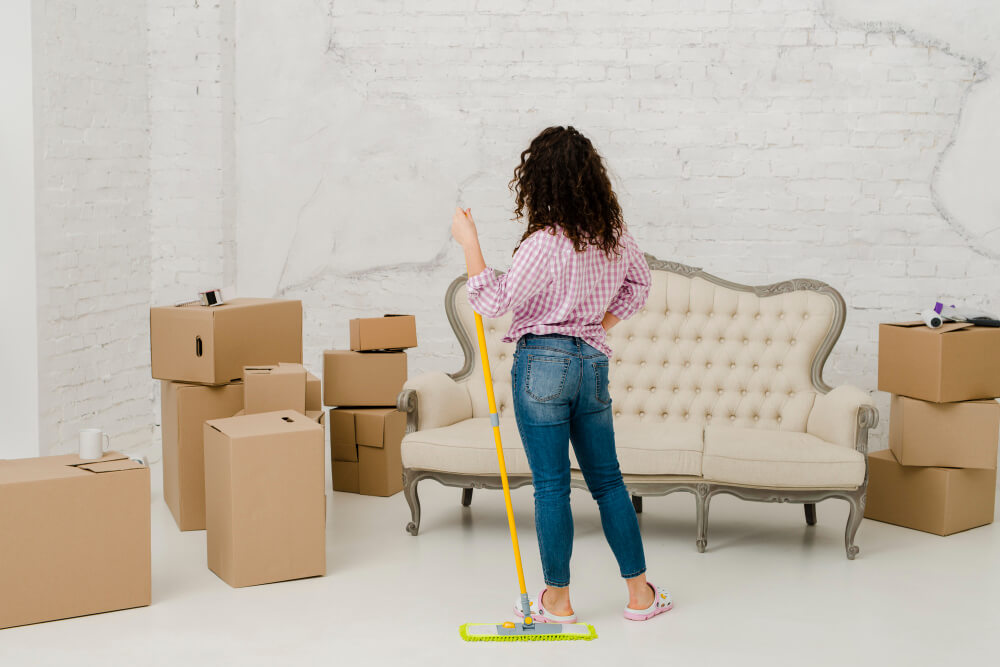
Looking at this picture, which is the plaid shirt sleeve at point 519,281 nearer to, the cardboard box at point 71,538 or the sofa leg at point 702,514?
the cardboard box at point 71,538

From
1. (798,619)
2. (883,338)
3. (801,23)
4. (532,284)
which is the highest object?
(801,23)

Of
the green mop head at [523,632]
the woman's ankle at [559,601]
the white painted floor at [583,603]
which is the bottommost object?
the white painted floor at [583,603]

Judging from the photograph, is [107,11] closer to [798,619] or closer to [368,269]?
[368,269]

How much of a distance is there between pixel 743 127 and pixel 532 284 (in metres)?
2.52

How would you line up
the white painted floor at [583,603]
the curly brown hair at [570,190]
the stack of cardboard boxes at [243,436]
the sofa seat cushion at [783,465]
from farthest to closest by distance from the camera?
the sofa seat cushion at [783,465], the stack of cardboard boxes at [243,436], the white painted floor at [583,603], the curly brown hair at [570,190]

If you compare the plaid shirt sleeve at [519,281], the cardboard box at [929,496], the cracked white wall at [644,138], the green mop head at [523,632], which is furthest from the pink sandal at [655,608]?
the cracked white wall at [644,138]

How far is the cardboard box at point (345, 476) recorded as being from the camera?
4348 mm

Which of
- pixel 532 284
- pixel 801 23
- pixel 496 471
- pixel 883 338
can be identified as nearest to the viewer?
pixel 532 284

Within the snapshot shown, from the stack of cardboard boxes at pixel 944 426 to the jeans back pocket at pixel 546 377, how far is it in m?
1.82

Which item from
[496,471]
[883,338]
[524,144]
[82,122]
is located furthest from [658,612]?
[82,122]

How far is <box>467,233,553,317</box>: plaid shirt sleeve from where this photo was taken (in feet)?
8.52

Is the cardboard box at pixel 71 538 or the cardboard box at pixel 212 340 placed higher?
the cardboard box at pixel 212 340

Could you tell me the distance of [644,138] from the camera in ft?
15.9

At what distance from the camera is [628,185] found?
487 centimetres
